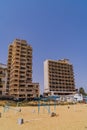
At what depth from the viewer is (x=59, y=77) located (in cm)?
10838

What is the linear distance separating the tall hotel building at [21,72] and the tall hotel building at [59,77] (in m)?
19.0

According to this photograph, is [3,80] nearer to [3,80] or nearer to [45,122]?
[3,80]

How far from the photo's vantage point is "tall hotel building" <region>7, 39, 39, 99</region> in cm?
7975

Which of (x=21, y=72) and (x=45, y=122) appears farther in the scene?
(x=21, y=72)

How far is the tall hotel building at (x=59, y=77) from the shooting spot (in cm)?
10206

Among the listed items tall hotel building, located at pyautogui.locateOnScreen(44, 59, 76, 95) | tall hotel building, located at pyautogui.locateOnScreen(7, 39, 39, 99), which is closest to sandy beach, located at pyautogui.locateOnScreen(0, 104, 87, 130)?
tall hotel building, located at pyautogui.locateOnScreen(7, 39, 39, 99)

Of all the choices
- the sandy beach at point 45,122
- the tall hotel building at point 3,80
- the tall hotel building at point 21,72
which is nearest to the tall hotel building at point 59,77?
the tall hotel building at point 21,72

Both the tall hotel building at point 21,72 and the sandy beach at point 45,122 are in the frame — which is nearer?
the sandy beach at point 45,122

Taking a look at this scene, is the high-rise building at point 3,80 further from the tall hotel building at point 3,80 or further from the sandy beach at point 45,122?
the sandy beach at point 45,122

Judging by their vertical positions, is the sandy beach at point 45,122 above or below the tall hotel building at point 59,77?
below

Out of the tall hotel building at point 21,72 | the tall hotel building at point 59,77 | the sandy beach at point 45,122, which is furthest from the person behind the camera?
the tall hotel building at point 59,77

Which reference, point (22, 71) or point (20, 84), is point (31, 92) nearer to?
point (20, 84)

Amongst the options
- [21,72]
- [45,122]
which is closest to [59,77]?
[21,72]

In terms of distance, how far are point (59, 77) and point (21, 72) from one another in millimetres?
32564
